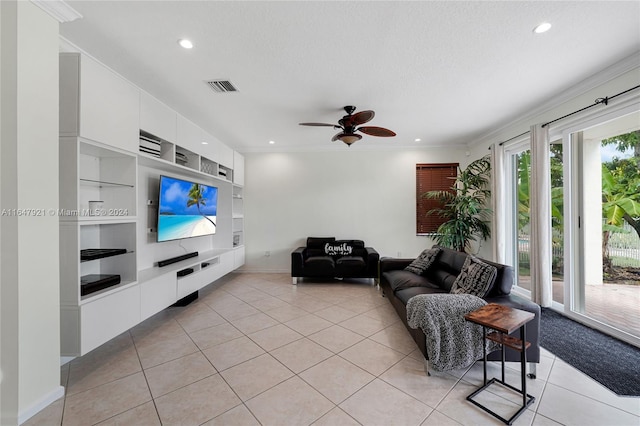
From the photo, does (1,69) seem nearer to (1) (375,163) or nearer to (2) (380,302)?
(2) (380,302)

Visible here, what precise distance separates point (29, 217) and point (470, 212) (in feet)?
17.2

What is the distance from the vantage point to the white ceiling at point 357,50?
1.69 meters

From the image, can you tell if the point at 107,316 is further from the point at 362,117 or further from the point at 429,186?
the point at 429,186

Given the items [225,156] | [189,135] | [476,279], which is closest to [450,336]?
[476,279]

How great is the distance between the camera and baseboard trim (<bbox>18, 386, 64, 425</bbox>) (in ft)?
4.97

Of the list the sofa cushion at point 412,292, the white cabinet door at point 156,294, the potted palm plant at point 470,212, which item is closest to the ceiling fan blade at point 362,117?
the sofa cushion at point 412,292

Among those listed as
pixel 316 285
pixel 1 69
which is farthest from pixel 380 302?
pixel 1 69

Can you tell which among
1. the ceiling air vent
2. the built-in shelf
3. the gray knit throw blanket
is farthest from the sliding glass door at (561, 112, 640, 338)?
the built-in shelf

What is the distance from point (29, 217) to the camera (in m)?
1.57

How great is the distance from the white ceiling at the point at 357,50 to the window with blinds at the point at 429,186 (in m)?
1.81

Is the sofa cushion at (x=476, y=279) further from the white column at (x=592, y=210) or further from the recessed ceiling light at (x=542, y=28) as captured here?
the recessed ceiling light at (x=542, y=28)

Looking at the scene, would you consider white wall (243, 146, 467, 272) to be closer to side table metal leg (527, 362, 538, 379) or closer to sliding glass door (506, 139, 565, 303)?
sliding glass door (506, 139, 565, 303)

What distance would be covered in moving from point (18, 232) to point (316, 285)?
3633mm

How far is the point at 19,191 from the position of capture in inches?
60.1
